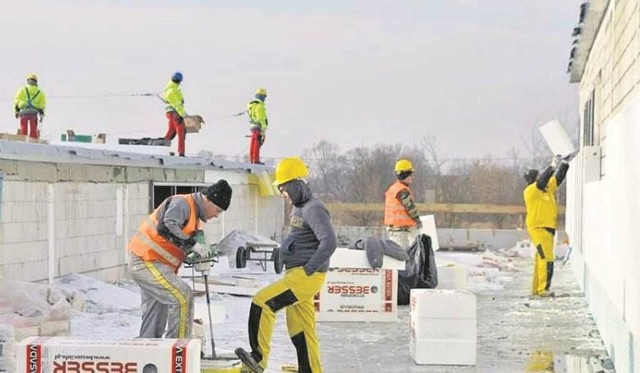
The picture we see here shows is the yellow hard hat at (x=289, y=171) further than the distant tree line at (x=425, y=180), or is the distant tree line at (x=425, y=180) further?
the distant tree line at (x=425, y=180)

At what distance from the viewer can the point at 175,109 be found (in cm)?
1773

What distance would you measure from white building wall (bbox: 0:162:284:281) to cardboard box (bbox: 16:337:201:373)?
5491 millimetres

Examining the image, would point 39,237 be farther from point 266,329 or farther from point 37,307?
point 266,329

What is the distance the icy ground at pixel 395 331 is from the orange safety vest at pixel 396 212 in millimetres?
1236

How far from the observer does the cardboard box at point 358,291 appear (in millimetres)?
11297

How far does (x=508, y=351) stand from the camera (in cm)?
975

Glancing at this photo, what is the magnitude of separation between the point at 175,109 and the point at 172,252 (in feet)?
33.7

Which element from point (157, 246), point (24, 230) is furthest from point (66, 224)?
point (157, 246)

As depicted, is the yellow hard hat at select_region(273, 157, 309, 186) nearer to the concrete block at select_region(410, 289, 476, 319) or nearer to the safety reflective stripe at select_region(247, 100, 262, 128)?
the concrete block at select_region(410, 289, 476, 319)

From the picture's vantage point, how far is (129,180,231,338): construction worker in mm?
7539

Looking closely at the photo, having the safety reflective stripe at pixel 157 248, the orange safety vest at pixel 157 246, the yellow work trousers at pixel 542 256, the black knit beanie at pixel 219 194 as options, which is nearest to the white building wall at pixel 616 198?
the yellow work trousers at pixel 542 256

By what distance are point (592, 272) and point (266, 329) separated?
546 centimetres

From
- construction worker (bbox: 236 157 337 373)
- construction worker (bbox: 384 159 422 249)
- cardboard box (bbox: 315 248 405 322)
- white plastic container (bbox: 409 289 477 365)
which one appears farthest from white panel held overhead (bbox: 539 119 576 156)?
construction worker (bbox: 236 157 337 373)

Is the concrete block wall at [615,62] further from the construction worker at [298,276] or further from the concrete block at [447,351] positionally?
the construction worker at [298,276]
